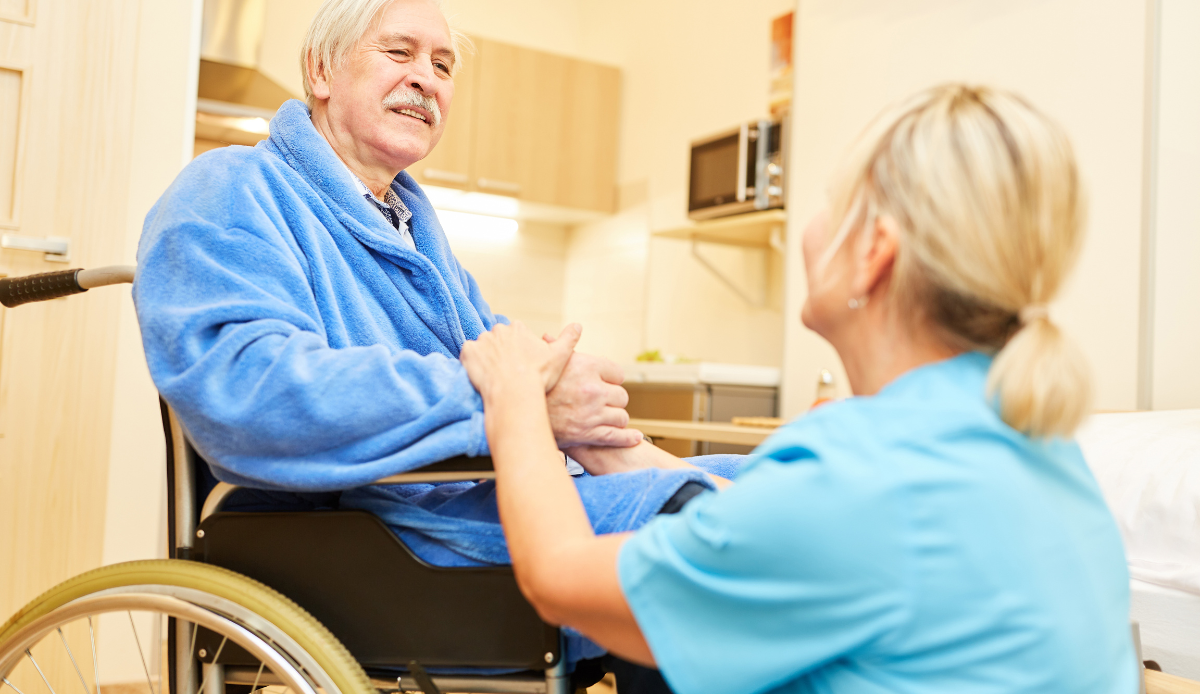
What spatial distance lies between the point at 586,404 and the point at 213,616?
423mm

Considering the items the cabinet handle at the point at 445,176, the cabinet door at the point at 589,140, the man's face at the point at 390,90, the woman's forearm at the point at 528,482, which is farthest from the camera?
the cabinet door at the point at 589,140

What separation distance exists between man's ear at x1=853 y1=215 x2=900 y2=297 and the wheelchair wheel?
0.54 m

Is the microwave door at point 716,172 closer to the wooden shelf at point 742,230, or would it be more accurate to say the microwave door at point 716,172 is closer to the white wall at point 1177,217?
the wooden shelf at point 742,230

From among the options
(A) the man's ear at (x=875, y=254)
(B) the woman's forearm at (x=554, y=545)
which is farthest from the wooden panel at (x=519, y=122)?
(A) the man's ear at (x=875, y=254)

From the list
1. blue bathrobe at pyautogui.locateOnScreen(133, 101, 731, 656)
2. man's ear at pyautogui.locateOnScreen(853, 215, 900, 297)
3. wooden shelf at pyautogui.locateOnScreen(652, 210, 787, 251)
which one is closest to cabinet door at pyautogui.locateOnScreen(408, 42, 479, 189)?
wooden shelf at pyautogui.locateOnScreen(652, 210, 787, 251)

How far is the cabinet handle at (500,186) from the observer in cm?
409

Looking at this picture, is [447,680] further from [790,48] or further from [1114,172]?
[790,48]

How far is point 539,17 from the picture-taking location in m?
4.76

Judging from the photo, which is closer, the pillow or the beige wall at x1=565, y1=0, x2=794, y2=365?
the pillow

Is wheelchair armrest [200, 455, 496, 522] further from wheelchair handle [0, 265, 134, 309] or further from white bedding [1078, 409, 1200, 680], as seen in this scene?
white bedding [1078, 409, 1200, 680]

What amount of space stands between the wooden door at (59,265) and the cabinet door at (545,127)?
6.88 ft

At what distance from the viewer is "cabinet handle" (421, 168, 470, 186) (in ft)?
13.0

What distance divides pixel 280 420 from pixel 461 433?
166mm

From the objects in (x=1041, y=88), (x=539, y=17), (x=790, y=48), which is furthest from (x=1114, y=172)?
(x=539, y=17)
